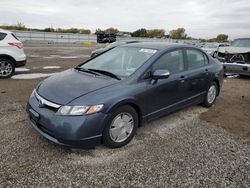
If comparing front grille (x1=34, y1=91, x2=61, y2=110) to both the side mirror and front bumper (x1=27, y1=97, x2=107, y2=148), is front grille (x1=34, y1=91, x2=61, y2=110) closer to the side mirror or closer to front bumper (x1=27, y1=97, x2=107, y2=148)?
front bumper (x1=27, y1=97, x2=107, y2=148)

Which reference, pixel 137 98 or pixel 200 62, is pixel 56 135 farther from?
pixel 200 62

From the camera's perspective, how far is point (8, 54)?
25.1 ft

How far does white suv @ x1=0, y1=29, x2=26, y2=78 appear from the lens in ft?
25.0

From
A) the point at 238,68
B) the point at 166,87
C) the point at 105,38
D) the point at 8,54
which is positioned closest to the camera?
the point at 166,87

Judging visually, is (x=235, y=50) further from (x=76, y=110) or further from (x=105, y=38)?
(x=105, y=38)

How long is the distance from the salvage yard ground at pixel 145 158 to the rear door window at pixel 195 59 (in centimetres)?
110

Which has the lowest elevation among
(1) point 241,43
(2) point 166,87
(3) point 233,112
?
(3) point 233,112

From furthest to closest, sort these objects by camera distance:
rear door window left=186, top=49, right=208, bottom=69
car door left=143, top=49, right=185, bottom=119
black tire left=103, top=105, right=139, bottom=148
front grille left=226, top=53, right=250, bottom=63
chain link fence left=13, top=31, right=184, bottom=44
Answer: chain link fence left=13, top=31, right=184, bottom=44, front grille left=226, top=53, right=250, bottom=63, rear door window left=186, top=49, right=208, bottom=69, car door left=143, top=49, right=185, bottom=119, black tire left=103, top=105, right=139, bottom=148

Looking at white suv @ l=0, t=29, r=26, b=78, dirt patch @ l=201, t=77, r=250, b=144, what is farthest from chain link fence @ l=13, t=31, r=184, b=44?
dirt patch @ l=201, t=77, r=250, b=144

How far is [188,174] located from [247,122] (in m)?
2.43

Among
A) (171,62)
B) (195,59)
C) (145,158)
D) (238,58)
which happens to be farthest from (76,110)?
(238,58)

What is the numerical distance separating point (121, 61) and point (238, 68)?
654cm

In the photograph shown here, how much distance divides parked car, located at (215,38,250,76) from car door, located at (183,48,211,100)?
4.44 metres

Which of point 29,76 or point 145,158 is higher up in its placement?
point 29,76
